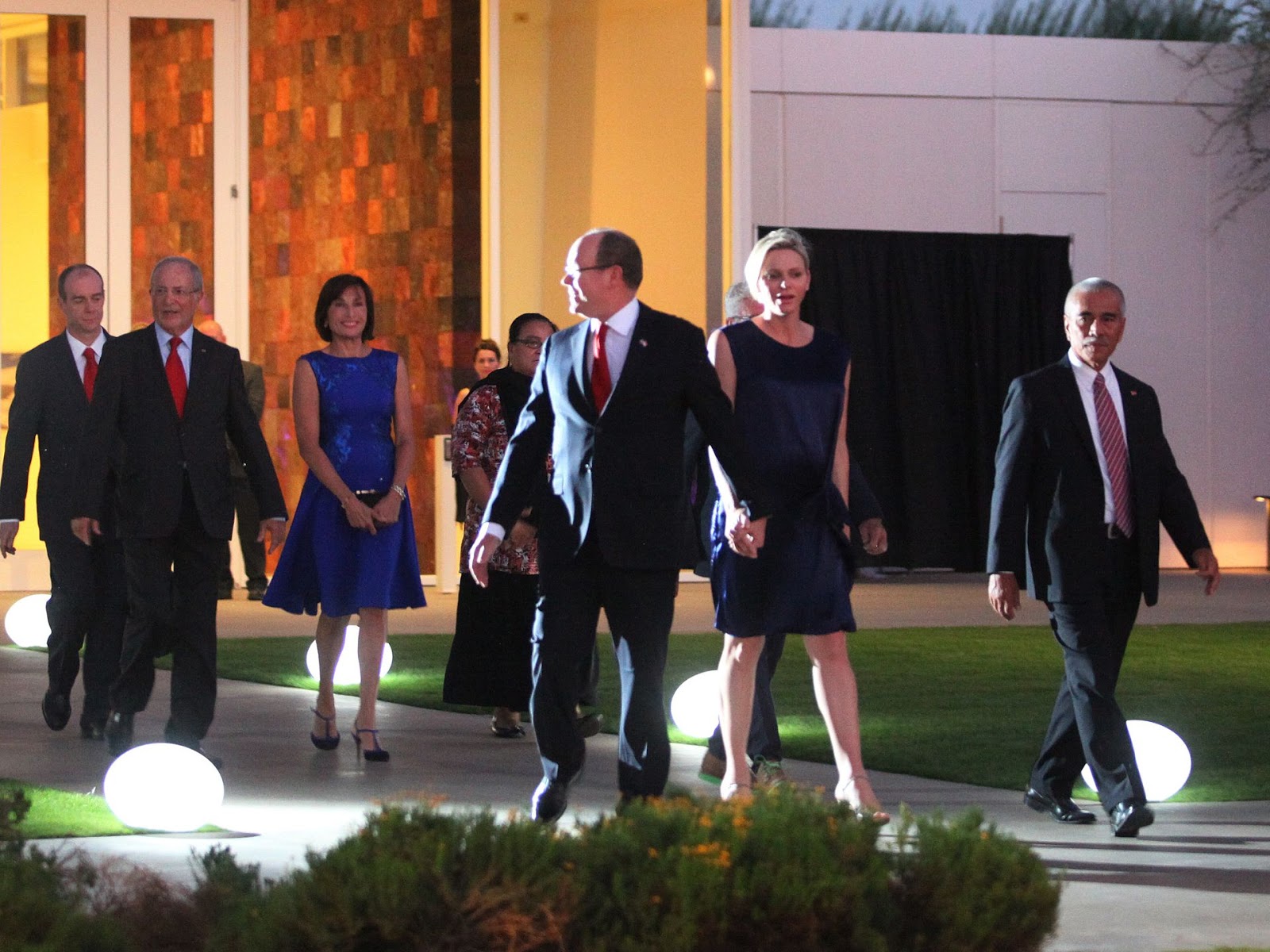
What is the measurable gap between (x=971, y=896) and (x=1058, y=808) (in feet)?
8.19

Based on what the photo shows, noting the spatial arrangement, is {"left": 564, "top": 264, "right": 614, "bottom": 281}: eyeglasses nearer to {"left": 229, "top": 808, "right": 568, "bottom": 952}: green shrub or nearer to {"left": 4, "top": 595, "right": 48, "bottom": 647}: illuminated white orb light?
{"left": 229, "top": 808, "right": 568, "bottom": 952}: green shrub

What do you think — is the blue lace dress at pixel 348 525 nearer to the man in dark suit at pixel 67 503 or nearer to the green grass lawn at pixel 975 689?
the man in dark suit at pixel 67 503

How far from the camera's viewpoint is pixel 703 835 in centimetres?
366

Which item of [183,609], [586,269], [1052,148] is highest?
[1052,148]

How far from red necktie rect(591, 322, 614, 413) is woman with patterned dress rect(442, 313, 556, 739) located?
2.48 metres

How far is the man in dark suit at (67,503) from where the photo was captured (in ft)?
25.7

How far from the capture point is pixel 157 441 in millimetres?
6930

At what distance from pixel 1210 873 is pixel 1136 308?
48.7ft

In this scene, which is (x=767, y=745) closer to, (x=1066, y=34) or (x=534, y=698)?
(x=534, y=698)

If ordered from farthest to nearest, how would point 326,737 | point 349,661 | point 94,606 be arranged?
point 349,661 → point 94,606 → point 326,737

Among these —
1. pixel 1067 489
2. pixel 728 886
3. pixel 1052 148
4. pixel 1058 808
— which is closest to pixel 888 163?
pixel 1052 148

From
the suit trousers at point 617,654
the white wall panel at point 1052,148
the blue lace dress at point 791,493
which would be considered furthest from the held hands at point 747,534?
the white wall panel at point 1052,148

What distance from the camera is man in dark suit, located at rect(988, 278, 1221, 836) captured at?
5953 millimetres

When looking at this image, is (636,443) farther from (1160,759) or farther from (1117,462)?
(1160,759)
